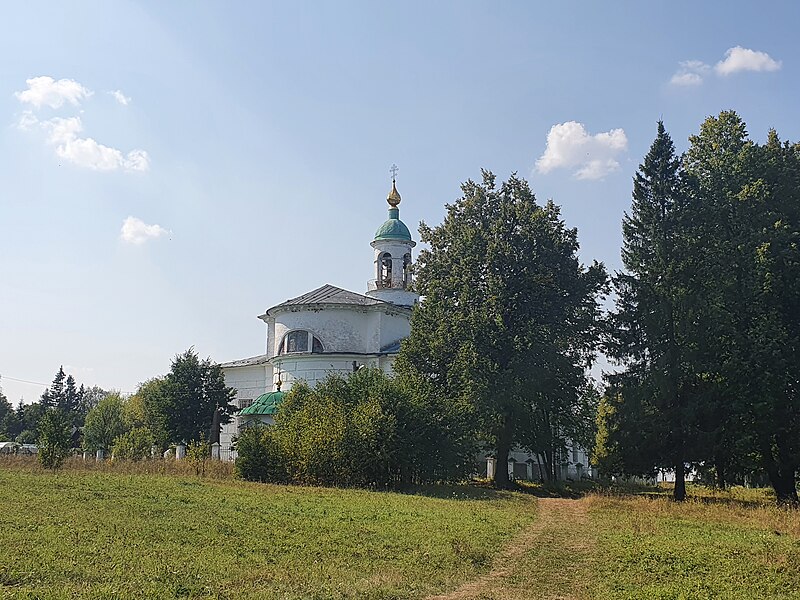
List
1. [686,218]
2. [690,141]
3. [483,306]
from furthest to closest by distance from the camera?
[483,306], [690,141], [686,218]

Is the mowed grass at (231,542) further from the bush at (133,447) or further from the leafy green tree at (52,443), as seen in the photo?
the bush at (133,447)

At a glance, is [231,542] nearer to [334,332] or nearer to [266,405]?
[266,405]

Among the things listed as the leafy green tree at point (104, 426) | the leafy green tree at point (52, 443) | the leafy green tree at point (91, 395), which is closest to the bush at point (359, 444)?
the leafy green tree at point (52, 443)

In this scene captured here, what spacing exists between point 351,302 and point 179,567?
36.0m

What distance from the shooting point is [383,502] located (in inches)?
808

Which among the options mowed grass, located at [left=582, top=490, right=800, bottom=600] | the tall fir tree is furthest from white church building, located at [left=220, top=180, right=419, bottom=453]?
mowed grass, located at [left=582, top=490, right=800, bottom=600]

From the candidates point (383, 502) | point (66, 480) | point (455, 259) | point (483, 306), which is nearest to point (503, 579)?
point (383, 502)

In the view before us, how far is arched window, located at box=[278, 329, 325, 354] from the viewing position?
45469mm

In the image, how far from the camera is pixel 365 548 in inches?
492

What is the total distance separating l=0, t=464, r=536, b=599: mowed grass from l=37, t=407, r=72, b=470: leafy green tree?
6349 mm

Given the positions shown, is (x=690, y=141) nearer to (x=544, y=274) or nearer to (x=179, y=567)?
(x=544, y=274)

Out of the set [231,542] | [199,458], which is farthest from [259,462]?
[231,542]

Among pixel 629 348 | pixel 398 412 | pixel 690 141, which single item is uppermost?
pixel 690 141

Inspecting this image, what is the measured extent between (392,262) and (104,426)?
22.1 m
